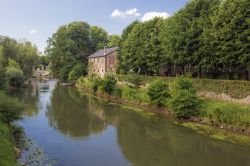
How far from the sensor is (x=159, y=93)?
106 feet

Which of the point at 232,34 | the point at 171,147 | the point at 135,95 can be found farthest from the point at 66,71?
the point at 171,147

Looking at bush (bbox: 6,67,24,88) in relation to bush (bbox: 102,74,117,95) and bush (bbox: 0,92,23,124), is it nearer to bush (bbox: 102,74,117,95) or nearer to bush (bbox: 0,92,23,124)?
bush (bbox: 102,74,117,95)

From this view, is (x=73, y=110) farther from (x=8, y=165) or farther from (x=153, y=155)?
(x=8, y=165)

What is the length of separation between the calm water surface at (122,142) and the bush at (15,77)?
22198mm

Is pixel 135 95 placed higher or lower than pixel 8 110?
lower

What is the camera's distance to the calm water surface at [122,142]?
58.7ft

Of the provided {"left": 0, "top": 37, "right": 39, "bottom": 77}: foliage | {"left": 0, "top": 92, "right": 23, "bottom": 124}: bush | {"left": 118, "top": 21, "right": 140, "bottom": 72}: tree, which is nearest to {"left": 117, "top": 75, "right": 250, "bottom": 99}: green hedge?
{"left": 0, "top": 92, "right": 23, "bottom": 124}: bush

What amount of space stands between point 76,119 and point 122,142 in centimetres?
926

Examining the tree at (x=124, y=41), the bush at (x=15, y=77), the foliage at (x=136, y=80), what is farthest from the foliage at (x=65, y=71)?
the foliage at (x=136, y=80)

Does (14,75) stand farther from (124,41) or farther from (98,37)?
(98,37)

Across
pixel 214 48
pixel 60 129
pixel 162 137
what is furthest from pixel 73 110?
pixel 214 48

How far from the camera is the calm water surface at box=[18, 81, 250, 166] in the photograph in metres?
17.9

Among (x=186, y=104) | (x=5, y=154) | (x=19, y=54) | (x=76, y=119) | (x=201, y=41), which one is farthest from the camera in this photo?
(x=19, y=54)

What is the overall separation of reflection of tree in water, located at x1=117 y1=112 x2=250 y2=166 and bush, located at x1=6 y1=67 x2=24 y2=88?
32800 millimetres
